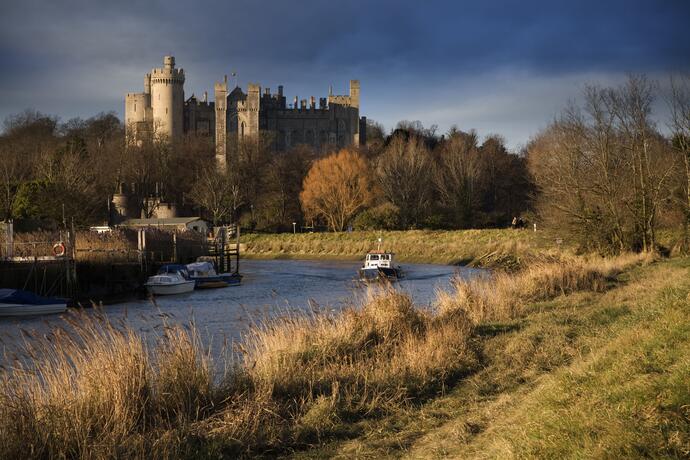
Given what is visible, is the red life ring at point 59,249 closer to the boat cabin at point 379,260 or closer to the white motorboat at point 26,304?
the white motorboat at point 26,304

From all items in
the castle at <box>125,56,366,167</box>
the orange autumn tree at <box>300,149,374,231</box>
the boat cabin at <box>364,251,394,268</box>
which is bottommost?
the boat cabin at <box>364,251,394,268</box>

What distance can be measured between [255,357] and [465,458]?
5179mm

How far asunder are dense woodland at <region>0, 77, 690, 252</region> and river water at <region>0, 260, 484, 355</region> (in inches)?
289

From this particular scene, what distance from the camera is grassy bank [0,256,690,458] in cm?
753

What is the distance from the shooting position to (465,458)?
7410 mm

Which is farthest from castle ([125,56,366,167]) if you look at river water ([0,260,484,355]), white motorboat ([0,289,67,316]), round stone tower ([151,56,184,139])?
white motorboat ([0,289,67,316])

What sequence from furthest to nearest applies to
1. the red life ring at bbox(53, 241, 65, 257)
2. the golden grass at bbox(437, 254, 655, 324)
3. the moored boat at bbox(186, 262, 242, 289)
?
the moored boat at bbox(186, 262, 242, 289) < the red life ring at bbox(53, 241, 65, 257) < the golden grass at bbox(437, 254, 655, 324)

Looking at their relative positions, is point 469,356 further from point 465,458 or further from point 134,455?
point 134,455

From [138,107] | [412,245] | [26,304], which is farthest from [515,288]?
[138,107]

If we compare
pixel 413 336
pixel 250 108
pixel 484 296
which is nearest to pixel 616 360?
pixel 413 336

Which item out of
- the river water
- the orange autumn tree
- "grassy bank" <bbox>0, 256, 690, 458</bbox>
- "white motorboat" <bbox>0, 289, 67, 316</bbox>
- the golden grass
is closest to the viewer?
"grassy bank" <bbox>0, 256, 690, 458</bbox>

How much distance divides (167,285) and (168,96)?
91.7m

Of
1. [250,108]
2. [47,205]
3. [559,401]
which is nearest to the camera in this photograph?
[559,401]

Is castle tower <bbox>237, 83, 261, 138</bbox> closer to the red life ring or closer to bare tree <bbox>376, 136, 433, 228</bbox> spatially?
bare tree <bbox>376, 136, 433, 228</bbox>
